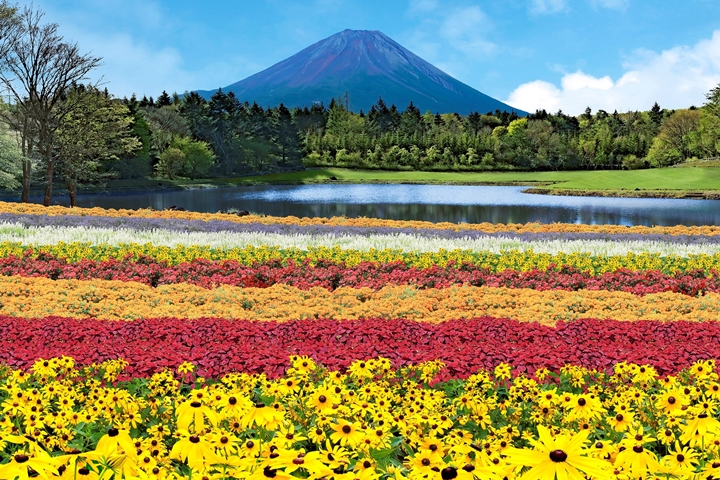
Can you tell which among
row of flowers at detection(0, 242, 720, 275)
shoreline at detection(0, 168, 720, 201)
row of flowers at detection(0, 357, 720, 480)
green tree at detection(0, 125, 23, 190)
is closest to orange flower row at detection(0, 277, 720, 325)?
row of flowers at detection(0, 242, 720, 275)

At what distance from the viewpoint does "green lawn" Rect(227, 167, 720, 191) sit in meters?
63.8

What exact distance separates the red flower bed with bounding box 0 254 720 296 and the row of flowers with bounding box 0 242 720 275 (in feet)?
1.29

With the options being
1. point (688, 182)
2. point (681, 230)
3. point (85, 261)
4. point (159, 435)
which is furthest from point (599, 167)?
point (159, 435)

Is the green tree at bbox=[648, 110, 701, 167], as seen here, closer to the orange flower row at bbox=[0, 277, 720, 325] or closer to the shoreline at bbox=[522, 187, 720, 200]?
the shoreline at bbox=[522, 187, 720, 200]

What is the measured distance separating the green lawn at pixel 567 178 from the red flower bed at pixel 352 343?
60225mm

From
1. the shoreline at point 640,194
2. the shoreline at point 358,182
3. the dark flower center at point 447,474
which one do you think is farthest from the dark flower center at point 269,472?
the shoreline at point 640,194

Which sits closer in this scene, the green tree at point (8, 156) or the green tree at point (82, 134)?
the green tree at point (82, 134)

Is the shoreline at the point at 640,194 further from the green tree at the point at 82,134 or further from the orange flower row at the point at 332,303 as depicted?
the orange flower row at the point at 332,303

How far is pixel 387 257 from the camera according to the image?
43.8 ft

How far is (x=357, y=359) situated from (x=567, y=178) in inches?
3138

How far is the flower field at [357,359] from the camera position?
2451 millimetres

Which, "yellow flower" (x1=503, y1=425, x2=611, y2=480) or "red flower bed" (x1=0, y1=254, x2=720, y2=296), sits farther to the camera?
"red flower bed" (x1=0, y1=254, x2=720, y2=296)

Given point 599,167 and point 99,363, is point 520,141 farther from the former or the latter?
point 99,363

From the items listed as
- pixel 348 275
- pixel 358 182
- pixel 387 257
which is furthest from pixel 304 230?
pixel 358 182
